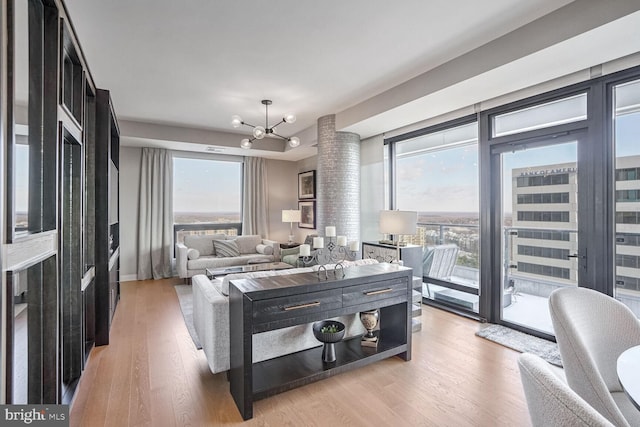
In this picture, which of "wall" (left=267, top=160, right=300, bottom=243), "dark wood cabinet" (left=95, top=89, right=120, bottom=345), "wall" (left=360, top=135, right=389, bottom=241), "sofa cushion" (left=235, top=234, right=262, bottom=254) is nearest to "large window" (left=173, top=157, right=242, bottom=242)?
"sofa cushion" (left=235, top=234, right=262, bottom=254)

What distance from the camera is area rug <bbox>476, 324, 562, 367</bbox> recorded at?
2.83 meters

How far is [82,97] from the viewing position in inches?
98.3

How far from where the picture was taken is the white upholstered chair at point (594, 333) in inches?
52.2

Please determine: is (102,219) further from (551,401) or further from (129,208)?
(551,401)

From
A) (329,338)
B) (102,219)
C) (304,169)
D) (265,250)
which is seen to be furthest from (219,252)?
(329,338)

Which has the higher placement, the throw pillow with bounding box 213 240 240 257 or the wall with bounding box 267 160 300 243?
the wall with bounding box 267 160 300 243

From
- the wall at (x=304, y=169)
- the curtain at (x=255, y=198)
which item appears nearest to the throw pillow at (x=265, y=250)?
the curtain at (x=255, y=198)

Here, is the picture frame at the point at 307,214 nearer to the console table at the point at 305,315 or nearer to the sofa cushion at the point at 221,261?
the sofa cushion at the point at 221,261

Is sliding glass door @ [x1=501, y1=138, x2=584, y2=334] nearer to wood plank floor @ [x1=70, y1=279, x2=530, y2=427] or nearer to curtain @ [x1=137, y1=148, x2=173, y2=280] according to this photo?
wood plank floor @ [x1=70, y1=279, x2=530, y2=427]

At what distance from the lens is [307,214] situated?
711cm

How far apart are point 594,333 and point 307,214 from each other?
584cm

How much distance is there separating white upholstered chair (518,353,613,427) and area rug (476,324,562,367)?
240 centimetres

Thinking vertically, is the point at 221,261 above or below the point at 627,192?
below

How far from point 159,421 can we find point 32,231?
137 cm
